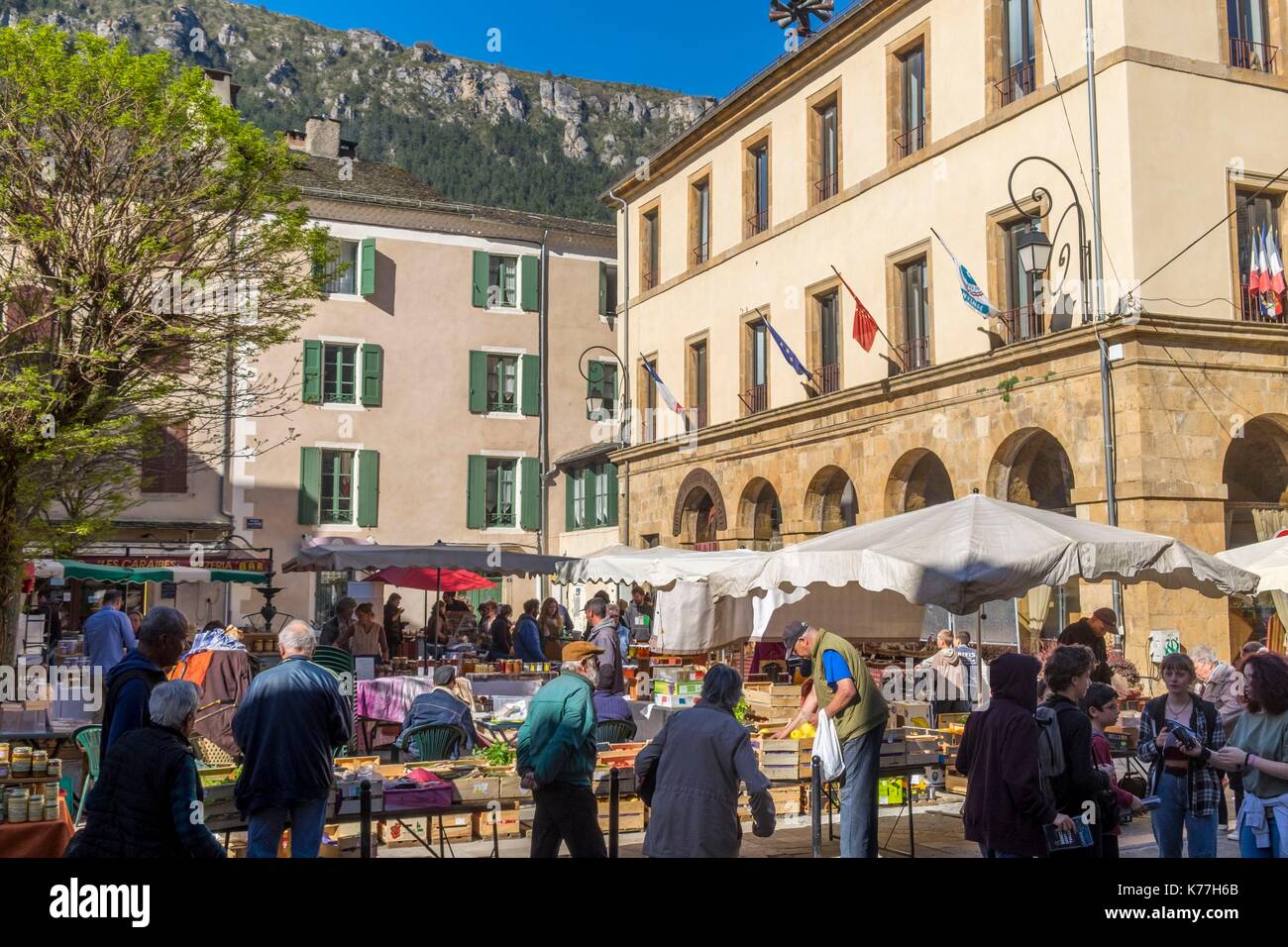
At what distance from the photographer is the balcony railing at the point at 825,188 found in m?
24.5

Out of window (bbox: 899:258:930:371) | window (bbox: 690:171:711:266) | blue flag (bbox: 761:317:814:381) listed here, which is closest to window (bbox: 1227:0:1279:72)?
window (bbox: 899:258:930:371)

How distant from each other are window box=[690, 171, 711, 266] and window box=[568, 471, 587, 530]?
7.69m

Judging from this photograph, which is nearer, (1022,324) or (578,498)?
(1022,324)

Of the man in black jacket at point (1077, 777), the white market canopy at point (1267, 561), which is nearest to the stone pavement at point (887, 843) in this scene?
the white market canopy at point (1267, 561)

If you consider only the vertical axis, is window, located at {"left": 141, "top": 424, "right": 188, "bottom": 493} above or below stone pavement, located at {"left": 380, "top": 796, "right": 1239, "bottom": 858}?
above

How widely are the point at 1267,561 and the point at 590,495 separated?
2296 cm

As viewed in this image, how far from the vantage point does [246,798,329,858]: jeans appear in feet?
21.8

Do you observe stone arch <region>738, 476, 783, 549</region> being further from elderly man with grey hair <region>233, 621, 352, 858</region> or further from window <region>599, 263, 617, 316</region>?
elderly man with grey hair <region>233, 621, 352, 858</region>

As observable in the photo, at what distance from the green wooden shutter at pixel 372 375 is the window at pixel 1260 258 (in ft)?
69.7

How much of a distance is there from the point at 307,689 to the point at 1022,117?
16.0 meters

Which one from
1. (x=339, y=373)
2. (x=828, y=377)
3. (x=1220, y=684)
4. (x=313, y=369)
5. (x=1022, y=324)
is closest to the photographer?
(x=1220, y=684)

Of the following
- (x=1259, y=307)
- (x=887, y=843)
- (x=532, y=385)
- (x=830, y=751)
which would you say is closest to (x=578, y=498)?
(x=532, y=385)

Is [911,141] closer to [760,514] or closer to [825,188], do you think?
[825,188]

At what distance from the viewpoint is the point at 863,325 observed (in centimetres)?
2198
